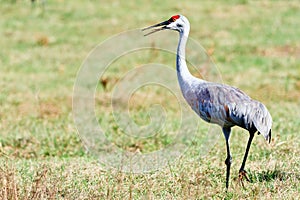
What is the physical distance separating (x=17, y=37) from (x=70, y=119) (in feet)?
27.5

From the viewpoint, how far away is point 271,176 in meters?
6.85

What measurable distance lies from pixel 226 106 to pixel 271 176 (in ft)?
3.08

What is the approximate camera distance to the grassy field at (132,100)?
6.42 m

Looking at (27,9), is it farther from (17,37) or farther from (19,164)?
(19,164)

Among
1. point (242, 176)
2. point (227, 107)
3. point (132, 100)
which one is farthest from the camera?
point (132, 100)

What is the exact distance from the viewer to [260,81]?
14.8 meters

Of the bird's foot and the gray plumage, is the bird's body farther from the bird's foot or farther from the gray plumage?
the bird's foot

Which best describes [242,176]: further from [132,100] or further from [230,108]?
[132,100]

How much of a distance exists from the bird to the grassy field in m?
0.54

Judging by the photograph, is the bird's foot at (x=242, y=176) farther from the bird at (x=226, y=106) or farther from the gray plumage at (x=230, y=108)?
the gray plumage at (x=230, y=108)

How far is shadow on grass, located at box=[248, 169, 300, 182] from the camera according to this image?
6739mm

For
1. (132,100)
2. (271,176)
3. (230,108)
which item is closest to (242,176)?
(271,176)

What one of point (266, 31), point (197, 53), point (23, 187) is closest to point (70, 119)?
point (23, 187)


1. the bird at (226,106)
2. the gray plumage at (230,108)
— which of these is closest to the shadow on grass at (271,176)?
the bird at (226,106)
